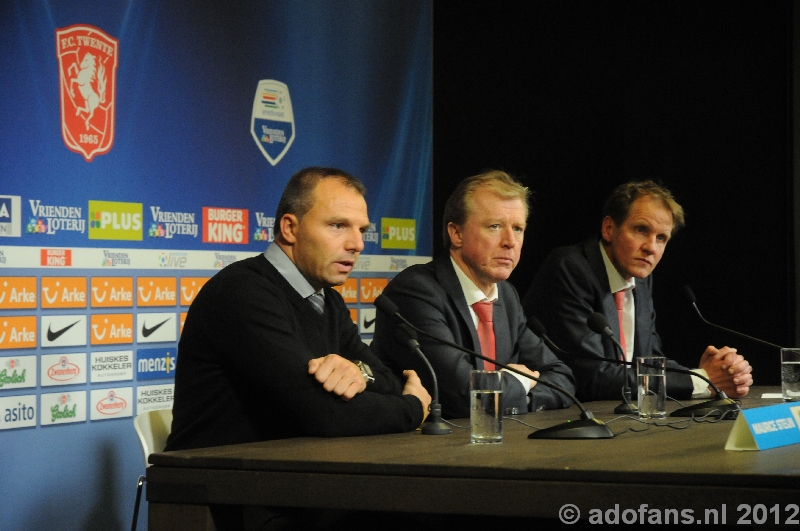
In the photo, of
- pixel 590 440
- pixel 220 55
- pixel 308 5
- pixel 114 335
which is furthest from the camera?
pixel 308 5

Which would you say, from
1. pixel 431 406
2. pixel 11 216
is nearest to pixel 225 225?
pixel 11 216

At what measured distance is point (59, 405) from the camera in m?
3.63

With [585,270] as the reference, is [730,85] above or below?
above

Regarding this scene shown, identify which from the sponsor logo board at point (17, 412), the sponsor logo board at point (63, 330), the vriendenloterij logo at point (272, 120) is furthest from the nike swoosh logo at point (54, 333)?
the vriendenloterij logo at point (272, 120)

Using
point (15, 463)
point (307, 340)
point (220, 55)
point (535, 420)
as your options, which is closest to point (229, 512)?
point (307, 340)

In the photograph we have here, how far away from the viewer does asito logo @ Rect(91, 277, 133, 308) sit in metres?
3.78

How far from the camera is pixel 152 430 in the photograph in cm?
324

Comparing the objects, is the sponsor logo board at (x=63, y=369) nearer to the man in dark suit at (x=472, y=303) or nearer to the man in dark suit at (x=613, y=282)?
the man in dark suit at (x=472, y=303)

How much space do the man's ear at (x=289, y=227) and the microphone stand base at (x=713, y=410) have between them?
121 cm

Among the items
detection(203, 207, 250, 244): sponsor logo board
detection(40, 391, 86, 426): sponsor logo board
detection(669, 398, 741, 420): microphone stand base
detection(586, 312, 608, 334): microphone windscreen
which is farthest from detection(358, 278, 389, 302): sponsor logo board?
detection(669, 398, 741, 420): microphone stand base

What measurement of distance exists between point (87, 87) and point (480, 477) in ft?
8.40

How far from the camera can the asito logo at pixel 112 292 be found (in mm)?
3777

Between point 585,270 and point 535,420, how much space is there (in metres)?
1.30

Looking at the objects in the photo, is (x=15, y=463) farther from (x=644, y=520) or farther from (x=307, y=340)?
(x=644, y=520)
